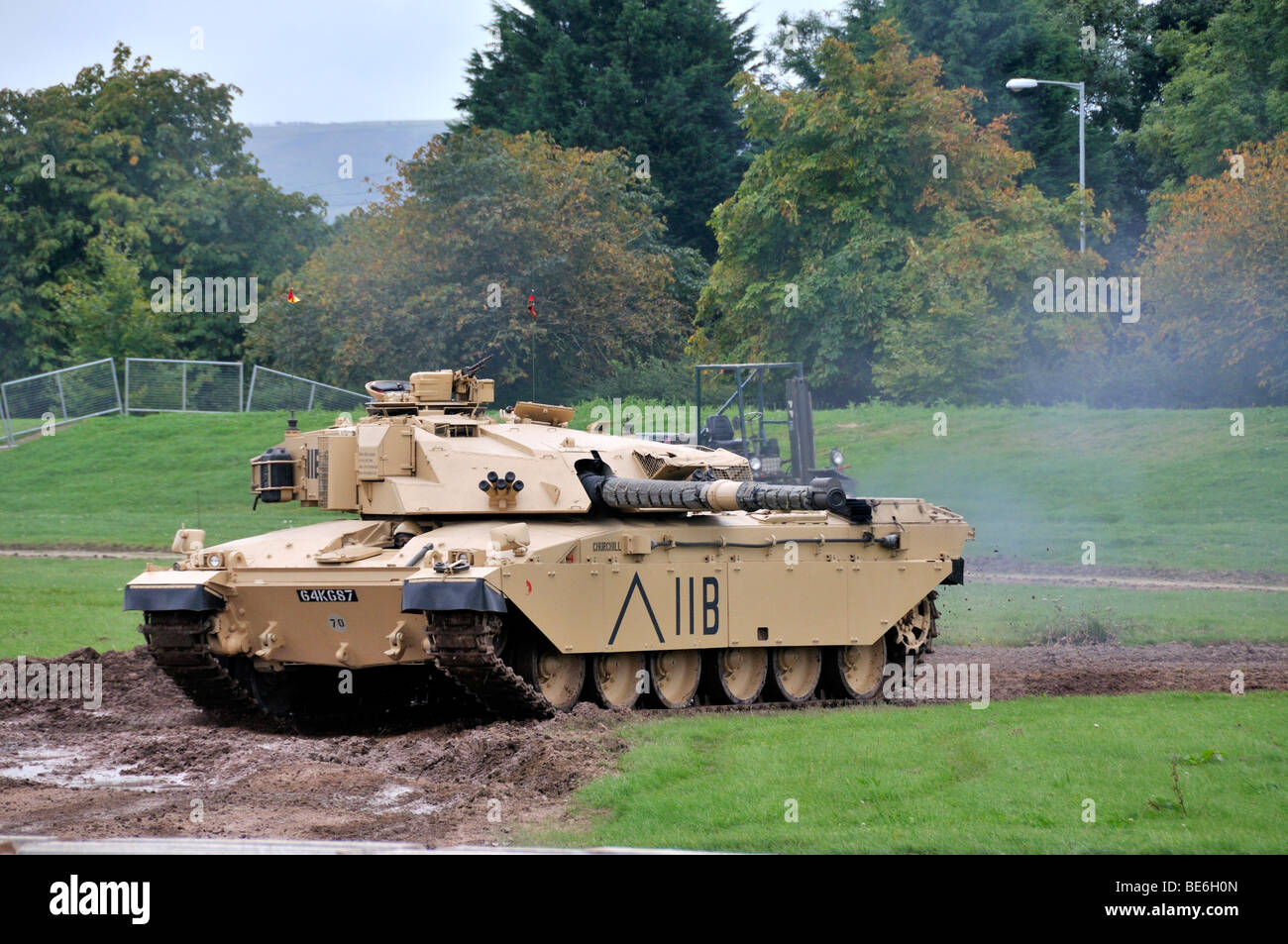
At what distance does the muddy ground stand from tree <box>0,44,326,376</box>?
3164 centimetres

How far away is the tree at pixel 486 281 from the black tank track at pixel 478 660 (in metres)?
18.1

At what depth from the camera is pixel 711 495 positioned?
49.8 ft

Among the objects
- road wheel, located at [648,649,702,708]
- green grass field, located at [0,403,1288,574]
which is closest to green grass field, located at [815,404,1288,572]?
green grass field, located at [0,403,1288,574]

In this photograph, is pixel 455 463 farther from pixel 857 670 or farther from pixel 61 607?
pixel 61 607

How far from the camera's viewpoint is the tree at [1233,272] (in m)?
34.3

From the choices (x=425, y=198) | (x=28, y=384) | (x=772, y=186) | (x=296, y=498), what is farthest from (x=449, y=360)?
(x=296, y=498)

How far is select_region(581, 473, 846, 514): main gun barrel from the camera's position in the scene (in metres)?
14.7

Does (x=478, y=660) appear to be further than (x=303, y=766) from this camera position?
Yes

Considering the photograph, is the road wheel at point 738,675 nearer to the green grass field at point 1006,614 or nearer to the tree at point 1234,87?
the green grass field at point 1006,614

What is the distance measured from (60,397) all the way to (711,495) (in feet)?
101

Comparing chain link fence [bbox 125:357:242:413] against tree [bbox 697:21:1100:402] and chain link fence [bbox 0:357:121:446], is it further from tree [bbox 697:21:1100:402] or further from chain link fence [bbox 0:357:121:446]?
tree [bbox 697:21:1100:402]

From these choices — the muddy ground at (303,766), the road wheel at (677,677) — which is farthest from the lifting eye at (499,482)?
the road wheel at (677,677)

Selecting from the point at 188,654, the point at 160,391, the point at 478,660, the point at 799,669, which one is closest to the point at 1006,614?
the point at 799,669
